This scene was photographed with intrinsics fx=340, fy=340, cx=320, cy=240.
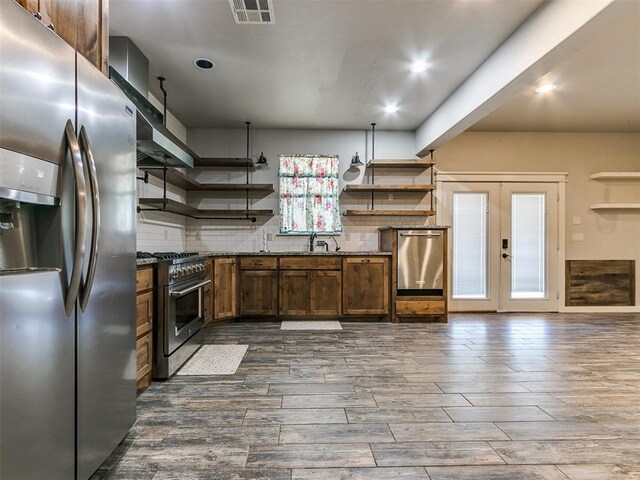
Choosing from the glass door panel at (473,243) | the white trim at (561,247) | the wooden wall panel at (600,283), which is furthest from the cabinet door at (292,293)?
the wooden wall panel at (600,283)

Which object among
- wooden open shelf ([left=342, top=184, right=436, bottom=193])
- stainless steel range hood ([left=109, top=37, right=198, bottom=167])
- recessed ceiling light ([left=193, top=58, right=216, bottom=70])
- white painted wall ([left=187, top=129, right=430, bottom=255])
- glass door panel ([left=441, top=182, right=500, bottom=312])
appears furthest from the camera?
glass door panel ([left=441, top=182, right=500, bottom=312])

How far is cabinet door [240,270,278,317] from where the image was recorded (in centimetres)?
445

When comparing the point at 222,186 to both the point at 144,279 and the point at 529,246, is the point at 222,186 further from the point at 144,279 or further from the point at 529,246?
the point at 529,246

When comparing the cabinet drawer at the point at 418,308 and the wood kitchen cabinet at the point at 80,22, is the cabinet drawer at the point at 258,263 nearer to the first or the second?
the cabinet drawer at the point at 418,308

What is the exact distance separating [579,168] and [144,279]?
6.27m

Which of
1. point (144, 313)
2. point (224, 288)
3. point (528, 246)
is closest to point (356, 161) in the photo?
point (224, 288)

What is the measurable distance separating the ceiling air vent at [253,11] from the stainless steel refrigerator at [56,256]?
1.39 m

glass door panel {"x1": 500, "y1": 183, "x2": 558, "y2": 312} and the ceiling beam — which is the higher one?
the ceiling beam

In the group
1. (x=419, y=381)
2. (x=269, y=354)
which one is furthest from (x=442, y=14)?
(x=269, y=354)

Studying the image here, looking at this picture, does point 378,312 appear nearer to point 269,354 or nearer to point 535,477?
point 269,354

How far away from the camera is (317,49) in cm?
308

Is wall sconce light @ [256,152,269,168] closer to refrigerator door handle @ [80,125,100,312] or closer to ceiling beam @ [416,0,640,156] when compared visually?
ceiling beam @ [416,0,640,156]

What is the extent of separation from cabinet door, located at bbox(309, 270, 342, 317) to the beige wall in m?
2.79

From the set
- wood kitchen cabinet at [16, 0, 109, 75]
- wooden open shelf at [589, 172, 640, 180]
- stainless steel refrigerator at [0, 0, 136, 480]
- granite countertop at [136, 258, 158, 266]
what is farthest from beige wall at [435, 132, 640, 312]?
stainless steel refrigerator at [0, 0, 136, 480]
